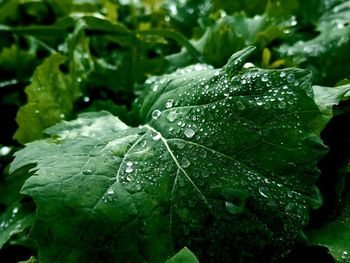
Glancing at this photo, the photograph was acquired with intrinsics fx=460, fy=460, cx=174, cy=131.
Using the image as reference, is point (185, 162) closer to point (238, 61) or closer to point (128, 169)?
point (128, 169)

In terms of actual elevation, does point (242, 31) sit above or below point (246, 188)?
above

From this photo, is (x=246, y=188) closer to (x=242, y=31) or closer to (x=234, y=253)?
(x=234, y=253)

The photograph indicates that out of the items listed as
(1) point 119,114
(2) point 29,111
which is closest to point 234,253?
(1) point 119,114

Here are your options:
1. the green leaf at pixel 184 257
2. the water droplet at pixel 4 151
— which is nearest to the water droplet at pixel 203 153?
the green leaf at pixel 184 257

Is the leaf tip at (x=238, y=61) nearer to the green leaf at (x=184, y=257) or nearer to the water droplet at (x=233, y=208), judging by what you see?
the water droplet at (x=233, y=208)

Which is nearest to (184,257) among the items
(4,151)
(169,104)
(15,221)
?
(169,104)

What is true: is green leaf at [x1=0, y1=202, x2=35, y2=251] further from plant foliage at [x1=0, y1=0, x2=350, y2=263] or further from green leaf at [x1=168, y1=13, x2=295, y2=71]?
green leaf at [x1=168, y1=13, x2=295, y2=71]

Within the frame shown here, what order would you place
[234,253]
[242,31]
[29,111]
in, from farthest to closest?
1. [242,31]
2. [29,111]
3. [234,253]
